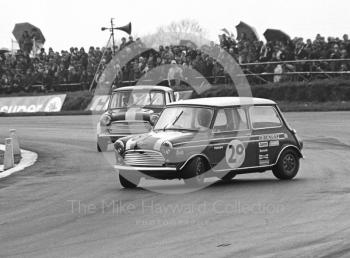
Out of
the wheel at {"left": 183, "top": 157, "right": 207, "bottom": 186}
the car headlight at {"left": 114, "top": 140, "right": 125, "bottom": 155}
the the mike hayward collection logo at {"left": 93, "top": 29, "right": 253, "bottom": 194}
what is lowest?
the wheel at {"left": 183, "top": 157, "right": 207, "bottom": 186}

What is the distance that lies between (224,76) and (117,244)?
22947mm

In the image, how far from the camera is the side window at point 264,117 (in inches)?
492

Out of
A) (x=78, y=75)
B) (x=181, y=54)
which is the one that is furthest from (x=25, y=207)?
(x=78, y=75)

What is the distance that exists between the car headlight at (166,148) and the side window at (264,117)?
169 cm

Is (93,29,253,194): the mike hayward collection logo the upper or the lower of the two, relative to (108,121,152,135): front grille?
upper

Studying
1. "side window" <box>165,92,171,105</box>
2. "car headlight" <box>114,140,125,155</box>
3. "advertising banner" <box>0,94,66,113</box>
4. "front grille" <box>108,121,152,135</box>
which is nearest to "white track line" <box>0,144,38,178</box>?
"front grille" <box>108,121,152,135</box>

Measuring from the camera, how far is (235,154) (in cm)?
1202

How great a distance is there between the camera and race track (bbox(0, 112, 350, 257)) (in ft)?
24.0

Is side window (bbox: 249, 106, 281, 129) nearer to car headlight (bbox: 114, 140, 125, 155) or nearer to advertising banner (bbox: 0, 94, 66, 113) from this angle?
car headlight (bbox: 114, 140, 125, 155)

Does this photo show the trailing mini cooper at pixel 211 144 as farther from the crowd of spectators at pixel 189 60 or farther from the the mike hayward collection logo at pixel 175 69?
the the mike hayward collection logo at pixel 175 69

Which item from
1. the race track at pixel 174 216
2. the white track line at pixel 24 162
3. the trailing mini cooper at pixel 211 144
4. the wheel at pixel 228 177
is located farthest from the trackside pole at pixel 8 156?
the wheel at pixel 228 177

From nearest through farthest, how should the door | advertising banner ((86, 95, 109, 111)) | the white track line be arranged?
the door, the white track line, advertising banner ((86, 95, 109, 111))

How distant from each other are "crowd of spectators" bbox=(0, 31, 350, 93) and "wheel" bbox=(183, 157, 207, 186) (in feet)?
52.0

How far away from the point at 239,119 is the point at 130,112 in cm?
638
